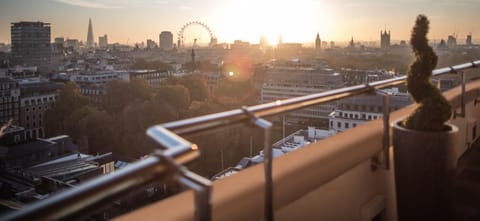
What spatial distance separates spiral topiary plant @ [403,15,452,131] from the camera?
1.43 m

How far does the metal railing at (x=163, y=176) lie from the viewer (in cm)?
43

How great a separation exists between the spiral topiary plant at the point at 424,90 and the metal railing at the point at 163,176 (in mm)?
584

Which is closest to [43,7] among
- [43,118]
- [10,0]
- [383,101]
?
[10,0]

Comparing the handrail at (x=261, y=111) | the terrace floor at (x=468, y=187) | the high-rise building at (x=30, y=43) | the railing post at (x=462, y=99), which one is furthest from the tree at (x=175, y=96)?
the high-rise building at (x=30, y=43)

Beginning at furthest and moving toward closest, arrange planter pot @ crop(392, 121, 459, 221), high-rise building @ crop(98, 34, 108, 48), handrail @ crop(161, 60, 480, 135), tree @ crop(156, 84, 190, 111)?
high-rise building @ crop(98, 34, 108, 48)
tree @ crop(156, 84, 190, 111)
planter pot @ crop(392, 121, 459, 221)
handrail @ crop(161, 60, 480, 135)

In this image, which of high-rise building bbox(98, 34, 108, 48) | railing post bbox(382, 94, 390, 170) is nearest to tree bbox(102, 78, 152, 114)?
railing post bbox(382, 94, 390, 170)

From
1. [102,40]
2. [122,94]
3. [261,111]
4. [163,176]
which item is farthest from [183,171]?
[102,40]

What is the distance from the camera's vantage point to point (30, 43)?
152 feet

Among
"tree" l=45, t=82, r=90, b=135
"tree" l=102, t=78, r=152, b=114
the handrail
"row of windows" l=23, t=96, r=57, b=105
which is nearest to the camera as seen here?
the handrail

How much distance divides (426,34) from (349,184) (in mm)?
537

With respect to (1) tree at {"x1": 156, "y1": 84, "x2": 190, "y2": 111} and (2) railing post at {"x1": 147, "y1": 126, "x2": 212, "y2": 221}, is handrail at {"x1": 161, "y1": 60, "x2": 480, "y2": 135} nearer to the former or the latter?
(2) railing post at {"x1": 147, "y1": 126, "x2": 212, "y2": 221}

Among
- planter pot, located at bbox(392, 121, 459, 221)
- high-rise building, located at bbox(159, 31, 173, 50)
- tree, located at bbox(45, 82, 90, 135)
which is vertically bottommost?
tree, located at bbox(45, 82, 90, 135)

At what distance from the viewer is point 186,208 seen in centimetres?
93

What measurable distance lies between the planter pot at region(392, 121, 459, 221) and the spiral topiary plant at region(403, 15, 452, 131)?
5 centimetres
